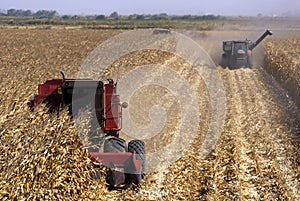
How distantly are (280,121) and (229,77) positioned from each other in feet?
30.4

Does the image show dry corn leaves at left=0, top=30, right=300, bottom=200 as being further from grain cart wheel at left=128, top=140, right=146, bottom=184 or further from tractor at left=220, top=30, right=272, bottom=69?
tractor at left=220, top=30, right=272, bottom=69

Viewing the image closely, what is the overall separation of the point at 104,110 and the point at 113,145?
68 cm

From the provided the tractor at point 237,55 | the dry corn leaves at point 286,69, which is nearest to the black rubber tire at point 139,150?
the dry corn leaves at point 286,69

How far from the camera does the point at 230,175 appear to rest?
9.09m

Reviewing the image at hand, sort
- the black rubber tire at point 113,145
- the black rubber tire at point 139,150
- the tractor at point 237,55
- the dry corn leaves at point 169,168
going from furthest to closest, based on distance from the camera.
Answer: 1. the tractor at point 237,55
2. the black rubber tire at point 139,150
3. the black rubber tire at point 113,145
4. the dry corn leaves at point 169,168

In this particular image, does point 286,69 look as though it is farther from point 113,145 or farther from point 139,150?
point 113,145

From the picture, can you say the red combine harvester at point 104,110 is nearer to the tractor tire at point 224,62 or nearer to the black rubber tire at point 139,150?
the black rubber tire at point 139,150

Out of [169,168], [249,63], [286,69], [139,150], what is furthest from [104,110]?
[249,63]

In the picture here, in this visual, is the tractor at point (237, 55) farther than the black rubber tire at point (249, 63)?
No

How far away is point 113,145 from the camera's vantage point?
8.62 meters

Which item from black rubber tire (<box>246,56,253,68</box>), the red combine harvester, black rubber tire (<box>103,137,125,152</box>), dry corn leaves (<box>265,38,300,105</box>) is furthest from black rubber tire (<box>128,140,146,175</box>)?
black rubber tire (<box>246,56,253,68</box>)

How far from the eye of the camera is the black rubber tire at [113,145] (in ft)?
28.0

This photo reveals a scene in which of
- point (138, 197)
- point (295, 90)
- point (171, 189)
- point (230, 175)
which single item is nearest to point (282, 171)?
point (230, 175)

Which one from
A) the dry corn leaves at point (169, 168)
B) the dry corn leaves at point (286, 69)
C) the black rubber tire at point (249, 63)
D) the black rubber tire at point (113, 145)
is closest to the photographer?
the dry corn leaves at point (169, 168)
